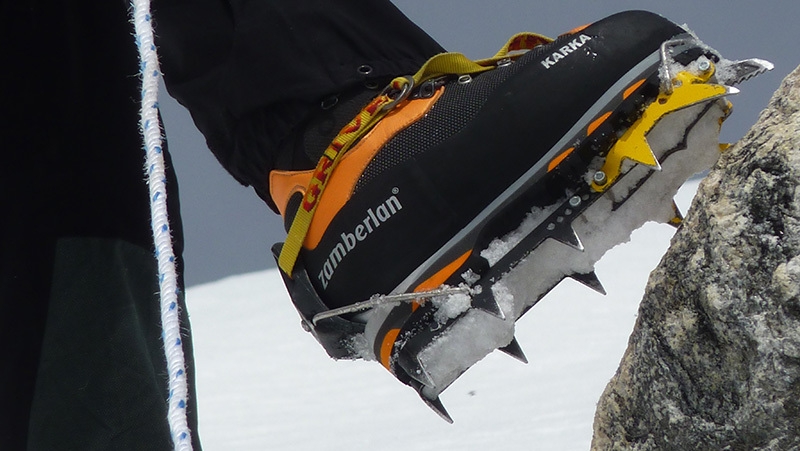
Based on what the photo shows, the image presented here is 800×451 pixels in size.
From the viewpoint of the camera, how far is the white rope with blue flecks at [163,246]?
39cm

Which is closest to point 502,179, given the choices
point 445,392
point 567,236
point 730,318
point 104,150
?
point 567,236

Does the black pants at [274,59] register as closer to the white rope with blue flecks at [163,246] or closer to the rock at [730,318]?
the white rope with blue flecks at [163,246]

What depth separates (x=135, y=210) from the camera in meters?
0.61

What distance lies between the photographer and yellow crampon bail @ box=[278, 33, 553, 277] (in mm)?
564

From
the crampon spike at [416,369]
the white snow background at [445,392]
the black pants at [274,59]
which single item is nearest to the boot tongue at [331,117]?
the black pants at [274,59]

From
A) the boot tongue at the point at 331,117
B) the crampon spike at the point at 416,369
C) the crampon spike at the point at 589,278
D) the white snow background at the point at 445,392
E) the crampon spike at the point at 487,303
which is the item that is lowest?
the white snow background at the point at 445,392

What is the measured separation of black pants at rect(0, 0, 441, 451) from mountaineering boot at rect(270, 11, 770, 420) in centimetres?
5

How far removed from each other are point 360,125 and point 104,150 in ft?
0.59

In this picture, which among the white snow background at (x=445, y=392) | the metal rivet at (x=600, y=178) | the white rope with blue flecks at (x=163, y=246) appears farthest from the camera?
the white snow background at (x=445, y=392)

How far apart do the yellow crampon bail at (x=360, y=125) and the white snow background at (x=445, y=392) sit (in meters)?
0.36

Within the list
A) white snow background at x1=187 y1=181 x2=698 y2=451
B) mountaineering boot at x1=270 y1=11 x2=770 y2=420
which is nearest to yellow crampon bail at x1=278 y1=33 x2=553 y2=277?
mountaineering boot at x1=270 y1=11 x2=770 y2=420

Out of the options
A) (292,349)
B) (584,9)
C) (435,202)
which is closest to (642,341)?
(435,202)

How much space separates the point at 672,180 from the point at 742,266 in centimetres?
11

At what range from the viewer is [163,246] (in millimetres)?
411
